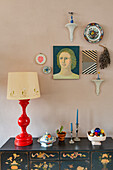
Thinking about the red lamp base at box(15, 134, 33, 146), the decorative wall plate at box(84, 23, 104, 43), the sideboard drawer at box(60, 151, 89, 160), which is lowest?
the sideboard drawer at box(60, 151, 89, 160)

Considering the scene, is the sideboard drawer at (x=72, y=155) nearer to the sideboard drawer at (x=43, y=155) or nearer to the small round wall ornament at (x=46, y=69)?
the sideboard drawer at (x=43, y=155)

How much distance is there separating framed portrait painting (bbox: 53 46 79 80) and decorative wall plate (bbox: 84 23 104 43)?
196mm

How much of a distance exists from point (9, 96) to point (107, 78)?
1.20m

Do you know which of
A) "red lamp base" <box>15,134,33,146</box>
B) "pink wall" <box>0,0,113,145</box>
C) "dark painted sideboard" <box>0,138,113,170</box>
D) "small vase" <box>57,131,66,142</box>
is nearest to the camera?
"dark painted sideboard" <box>0,138,113,170</box>

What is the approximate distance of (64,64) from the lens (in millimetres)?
2037

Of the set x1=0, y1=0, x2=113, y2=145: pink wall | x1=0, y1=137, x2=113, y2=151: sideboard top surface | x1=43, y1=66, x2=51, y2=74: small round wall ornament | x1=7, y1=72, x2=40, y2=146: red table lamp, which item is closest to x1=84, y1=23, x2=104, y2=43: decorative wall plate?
x1=0, y1=0, x2=113, y2=145: pink wall

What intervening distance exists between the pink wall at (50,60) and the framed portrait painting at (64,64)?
64mm

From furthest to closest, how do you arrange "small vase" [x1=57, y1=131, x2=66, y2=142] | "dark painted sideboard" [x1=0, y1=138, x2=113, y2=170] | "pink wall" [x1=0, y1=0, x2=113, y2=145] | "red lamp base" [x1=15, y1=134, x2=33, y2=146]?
"pink wall" [x1=0, y1=0, x2=113, y2=145] → "small vase" [x1=57, y1=131, x2=66, y2=142] → "red lamp base" [x1=15, y1=134, x2=33, y2=146] → "dark painted sideboard" [x1=0, y1=138, x2=113, y2=170]

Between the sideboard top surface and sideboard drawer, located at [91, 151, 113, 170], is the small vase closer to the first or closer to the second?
the sideboard top surface

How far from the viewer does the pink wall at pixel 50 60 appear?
202cm

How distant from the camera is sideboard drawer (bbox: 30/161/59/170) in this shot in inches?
66.1

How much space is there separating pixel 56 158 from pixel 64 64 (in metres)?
1.08

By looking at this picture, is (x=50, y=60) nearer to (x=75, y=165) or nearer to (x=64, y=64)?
(x=64, y=64)

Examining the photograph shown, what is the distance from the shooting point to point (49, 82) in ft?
6.70
